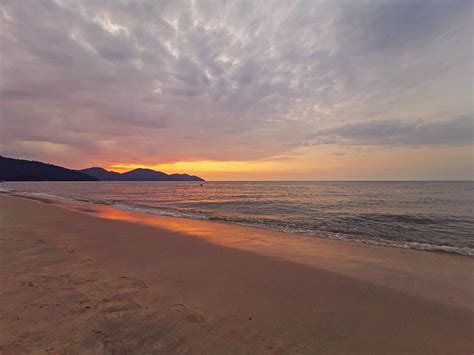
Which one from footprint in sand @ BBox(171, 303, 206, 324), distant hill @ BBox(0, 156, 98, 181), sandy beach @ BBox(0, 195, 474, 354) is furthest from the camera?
distant hill @ BBox(0, 156, 98, 181)

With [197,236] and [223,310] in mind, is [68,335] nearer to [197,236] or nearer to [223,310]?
[223,310]

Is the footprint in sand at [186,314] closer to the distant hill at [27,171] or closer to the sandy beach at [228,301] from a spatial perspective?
the sandy beach at [228,301]

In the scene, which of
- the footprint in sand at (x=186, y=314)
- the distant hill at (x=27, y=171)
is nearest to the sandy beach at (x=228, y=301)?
the footprint in sand at (x=186, y=314)

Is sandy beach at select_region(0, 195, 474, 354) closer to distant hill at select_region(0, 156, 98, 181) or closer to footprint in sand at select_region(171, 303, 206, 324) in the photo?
footprint in sand at select_region(171, 303, 206, 324)

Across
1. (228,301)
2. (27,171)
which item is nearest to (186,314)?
(228,301)

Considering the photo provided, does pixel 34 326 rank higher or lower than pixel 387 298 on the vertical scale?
higher

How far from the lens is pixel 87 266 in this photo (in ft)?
18.8

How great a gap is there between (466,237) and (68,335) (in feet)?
52.3

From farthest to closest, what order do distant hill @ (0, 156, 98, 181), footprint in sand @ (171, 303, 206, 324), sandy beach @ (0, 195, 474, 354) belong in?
1. distant hill @ (0, 156, 98, 181)
2. footprint in sand @ (171, 303, 206, 324)
3. sandy beach @ (0, 195, 474, 354)

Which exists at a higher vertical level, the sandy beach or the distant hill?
the distant hill

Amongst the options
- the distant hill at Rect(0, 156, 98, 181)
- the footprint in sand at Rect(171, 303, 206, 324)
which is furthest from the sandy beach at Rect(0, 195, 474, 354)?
the distant hill at Rect(0, 156, 98, 181)

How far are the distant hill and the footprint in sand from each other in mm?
226213

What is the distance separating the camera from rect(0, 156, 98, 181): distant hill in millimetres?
167750

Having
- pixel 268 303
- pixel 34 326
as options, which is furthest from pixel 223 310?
pixel 34 326
